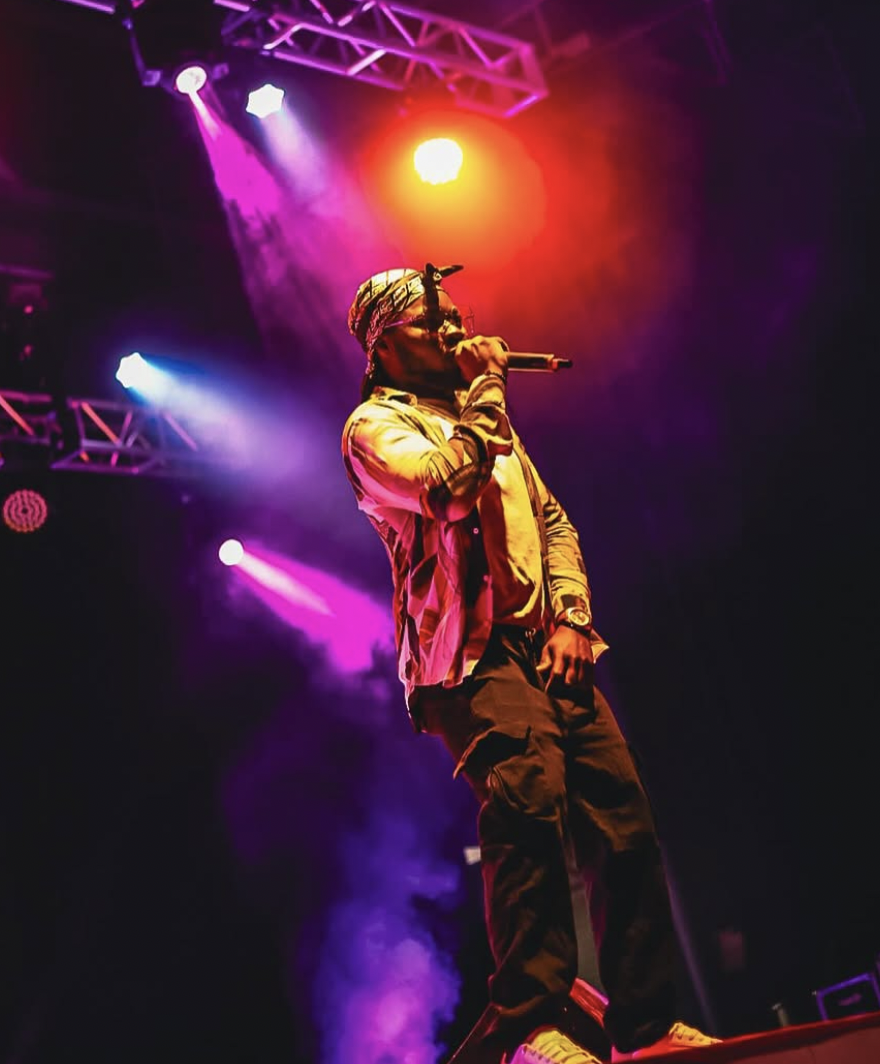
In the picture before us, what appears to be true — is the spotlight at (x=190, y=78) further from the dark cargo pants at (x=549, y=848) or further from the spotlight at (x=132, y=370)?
the dark cargo pants at (x=549, y=848)

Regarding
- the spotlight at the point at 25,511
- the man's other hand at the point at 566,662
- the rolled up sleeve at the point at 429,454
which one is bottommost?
the man's other hand at the point at 566,662

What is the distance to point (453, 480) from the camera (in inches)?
79.5

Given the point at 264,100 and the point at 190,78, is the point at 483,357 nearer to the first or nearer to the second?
the point at 190,78

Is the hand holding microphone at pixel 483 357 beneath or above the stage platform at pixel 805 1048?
above

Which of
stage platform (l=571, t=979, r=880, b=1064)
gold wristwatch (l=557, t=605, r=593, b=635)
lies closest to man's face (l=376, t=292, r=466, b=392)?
gold wristwatch (l=557, t=605, r=593, b=635)

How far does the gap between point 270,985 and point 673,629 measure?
3.78m

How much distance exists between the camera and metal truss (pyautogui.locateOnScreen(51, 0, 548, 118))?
523cm

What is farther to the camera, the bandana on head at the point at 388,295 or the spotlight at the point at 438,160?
the spotlight at the point at 438,160

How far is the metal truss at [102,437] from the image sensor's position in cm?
666

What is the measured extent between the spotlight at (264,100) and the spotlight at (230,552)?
3.25 meters

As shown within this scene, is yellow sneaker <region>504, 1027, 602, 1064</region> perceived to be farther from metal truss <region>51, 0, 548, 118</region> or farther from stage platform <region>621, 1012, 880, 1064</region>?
metal truss <region>51, 0, 548, 118</region>

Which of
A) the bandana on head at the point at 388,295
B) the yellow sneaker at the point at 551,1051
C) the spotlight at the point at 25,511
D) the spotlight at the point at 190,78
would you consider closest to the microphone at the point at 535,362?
the bandana on head at the point at 388,295

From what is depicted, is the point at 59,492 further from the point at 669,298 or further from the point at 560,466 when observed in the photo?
the point at 669,298

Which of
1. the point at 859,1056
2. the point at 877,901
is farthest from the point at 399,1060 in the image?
the point at 859,1056
